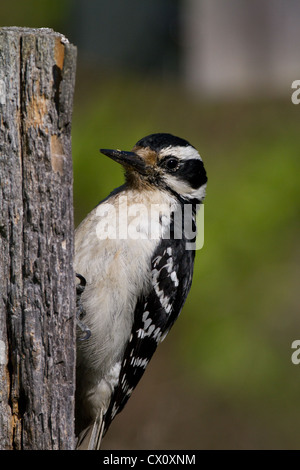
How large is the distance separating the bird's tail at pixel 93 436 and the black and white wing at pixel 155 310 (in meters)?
0.04

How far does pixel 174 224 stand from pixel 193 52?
1095 cm

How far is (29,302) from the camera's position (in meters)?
2.98

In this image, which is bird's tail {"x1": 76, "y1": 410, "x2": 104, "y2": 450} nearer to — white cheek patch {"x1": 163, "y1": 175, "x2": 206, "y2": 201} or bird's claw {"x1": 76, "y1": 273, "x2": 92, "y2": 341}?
bird's claw {"x1": 76, "y1": 273, "x2": 92, "y2": 341}

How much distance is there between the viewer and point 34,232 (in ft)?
9.78

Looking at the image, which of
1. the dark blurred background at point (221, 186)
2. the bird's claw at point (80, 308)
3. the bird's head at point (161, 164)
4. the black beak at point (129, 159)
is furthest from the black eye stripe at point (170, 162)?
the dark blurred background at point (221, 186)

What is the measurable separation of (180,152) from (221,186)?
5264 mm

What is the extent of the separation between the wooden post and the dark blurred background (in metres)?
3.85

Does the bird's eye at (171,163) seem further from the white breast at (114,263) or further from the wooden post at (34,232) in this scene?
the wooden post at (34,232)

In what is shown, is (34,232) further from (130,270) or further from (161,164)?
(161,164)

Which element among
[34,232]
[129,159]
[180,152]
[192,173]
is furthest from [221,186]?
[34,232]

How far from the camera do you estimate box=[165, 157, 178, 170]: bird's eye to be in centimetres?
431

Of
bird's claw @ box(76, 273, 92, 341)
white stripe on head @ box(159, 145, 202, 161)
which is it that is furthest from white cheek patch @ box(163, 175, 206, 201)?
bird's claw @ box(76, 273, 92, 341)

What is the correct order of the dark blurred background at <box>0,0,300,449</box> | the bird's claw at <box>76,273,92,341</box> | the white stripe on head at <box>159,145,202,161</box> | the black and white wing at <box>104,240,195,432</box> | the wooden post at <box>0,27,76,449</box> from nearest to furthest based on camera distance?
the wooden post at <box>0,27,76,449</box>, the bird's claw at <box>76,273,92,341</box>, the black and white wing at <box>104,240,195,432</box>, the white stripe on head at <box>159,145,202,161</box>, the dark blurred background at <box>0,0,300,449</box>
